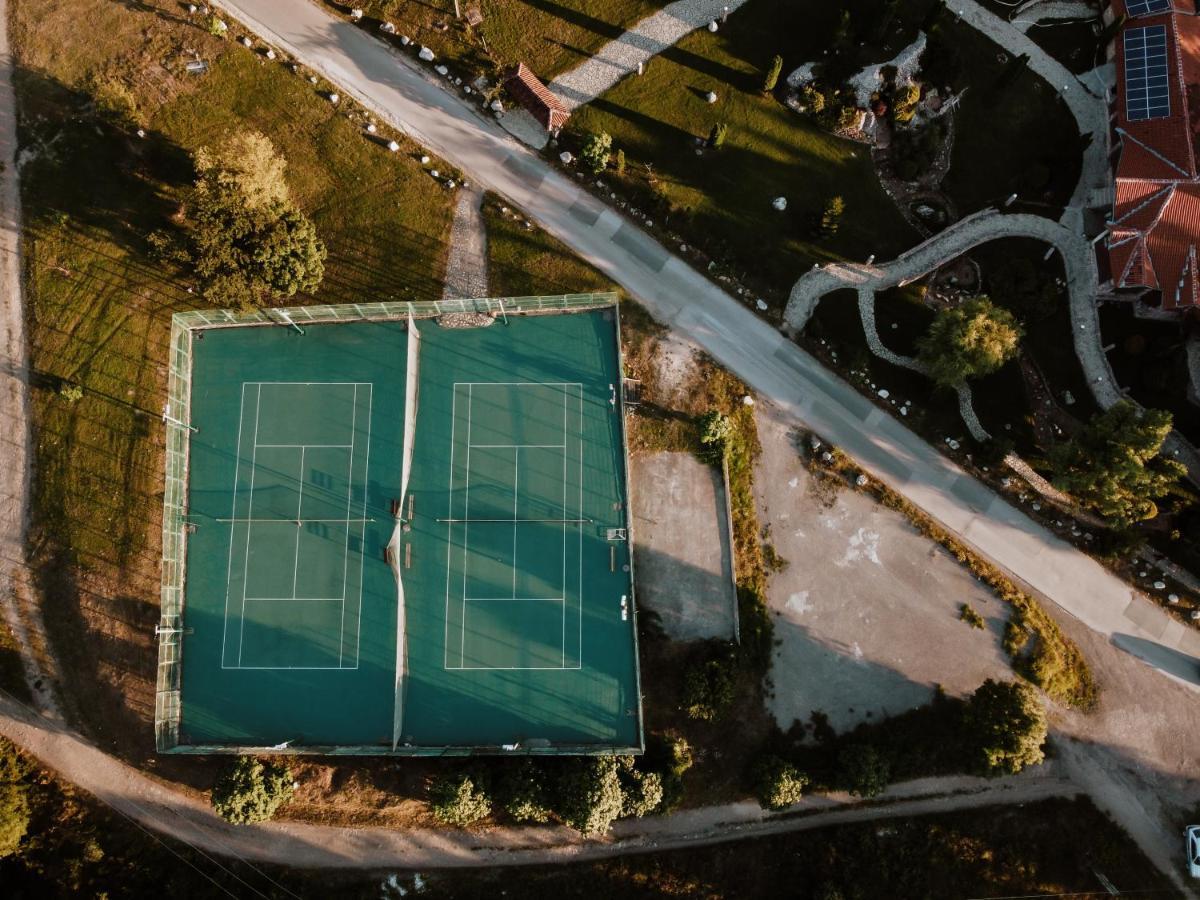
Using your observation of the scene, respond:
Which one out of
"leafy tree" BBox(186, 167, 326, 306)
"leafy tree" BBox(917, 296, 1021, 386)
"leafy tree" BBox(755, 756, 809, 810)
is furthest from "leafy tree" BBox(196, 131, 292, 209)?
"leafy tree" BBox(755, 756, 809, 810)

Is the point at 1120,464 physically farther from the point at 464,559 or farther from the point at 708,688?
the point at 464,559

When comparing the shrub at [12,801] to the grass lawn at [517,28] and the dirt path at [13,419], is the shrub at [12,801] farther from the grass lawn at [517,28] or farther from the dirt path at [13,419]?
the grass lawn at [517,28]

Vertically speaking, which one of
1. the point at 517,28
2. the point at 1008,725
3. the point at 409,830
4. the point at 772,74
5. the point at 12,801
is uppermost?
the point at 517,28

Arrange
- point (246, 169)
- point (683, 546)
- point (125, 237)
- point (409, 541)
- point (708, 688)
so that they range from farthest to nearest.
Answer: point (125, 237)
point (683, 546)
point (409, 541)
point (246, 169)
point (708, 688)

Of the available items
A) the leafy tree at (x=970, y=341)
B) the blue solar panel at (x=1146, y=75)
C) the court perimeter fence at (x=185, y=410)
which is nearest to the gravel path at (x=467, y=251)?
the court perimeter fence at (x=185, y=410)

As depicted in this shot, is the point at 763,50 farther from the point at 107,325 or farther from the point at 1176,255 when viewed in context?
the point at 107,325

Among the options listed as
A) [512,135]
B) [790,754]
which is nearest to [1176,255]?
[790,754]

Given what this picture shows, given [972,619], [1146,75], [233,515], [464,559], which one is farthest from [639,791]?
[1146,75]
